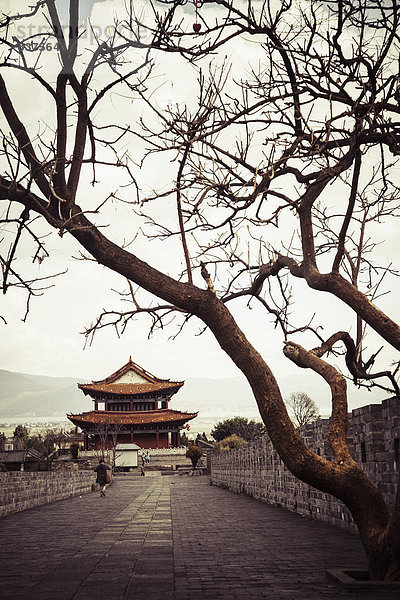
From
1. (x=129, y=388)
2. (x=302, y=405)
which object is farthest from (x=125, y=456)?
(x=302, y=405)

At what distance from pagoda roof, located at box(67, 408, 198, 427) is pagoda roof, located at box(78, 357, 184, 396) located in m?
2.37

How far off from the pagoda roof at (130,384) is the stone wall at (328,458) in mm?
44897

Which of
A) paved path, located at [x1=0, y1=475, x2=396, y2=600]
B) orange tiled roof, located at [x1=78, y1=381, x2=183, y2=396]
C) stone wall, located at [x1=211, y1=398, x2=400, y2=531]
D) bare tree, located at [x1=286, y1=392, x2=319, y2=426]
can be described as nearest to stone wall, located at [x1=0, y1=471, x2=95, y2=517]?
paved path, located at [x1=0, y1=475, x2=396, y2=600]

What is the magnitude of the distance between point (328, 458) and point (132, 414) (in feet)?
171

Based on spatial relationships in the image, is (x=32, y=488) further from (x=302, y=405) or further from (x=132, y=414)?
(x=302, y=405)

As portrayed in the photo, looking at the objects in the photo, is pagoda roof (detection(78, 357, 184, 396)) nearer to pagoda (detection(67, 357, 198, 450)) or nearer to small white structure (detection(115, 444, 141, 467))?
pagoda (detection(67, 357, 198, 450))

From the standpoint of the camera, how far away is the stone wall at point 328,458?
748 centimetres

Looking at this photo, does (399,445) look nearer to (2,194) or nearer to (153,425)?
(2,194)

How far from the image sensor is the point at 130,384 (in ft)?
210

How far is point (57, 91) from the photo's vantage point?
5.60 m

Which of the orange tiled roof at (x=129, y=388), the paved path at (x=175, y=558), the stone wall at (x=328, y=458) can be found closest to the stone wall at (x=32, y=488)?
the paved path at (x=175, y=558)

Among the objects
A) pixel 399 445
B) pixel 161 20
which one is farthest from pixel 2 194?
pixel 399 445

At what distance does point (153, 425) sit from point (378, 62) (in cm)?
5686

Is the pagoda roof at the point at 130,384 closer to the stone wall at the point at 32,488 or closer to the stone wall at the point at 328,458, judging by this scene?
the stone wall at the point at 32,488
